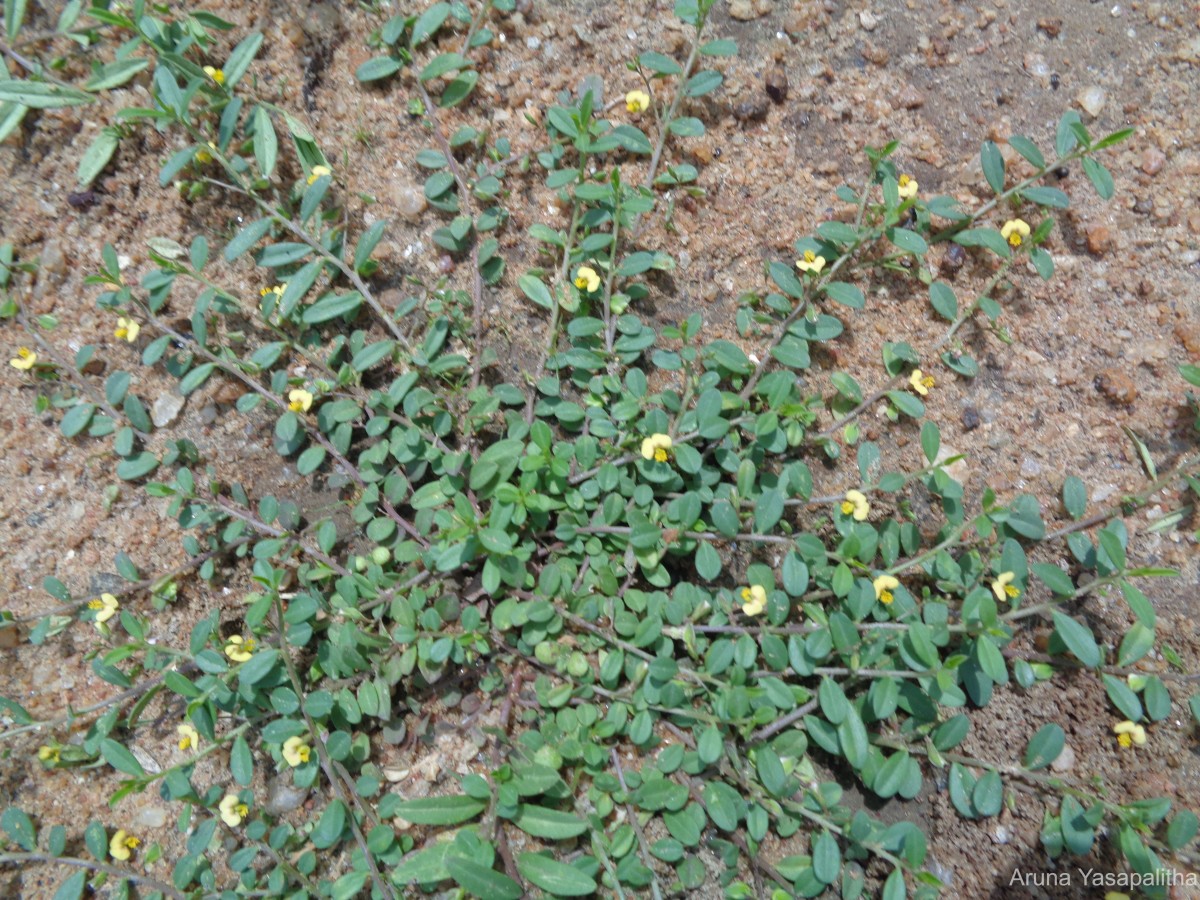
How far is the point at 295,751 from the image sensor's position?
208cm

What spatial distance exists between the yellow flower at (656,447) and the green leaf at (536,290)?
22.4 inches

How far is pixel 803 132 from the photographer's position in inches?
100

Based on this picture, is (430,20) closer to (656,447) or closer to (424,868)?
(656,447)

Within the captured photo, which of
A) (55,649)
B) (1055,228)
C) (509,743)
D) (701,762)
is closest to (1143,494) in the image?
(1055,228)

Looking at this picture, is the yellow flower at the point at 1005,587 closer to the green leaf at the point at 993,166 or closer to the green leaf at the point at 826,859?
the green leaf at the point at 826,859

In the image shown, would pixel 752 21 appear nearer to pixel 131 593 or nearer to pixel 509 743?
pixel 509 743

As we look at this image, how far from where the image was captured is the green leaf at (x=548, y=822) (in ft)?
6.50

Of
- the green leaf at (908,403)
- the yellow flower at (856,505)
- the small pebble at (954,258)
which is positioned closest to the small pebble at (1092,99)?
the small pebble at (954,258)

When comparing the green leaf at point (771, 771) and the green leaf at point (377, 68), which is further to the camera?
the green leaf at point (377, 68)

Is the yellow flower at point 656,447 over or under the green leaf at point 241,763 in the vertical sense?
over

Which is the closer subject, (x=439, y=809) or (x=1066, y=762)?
(x=439, y=809)

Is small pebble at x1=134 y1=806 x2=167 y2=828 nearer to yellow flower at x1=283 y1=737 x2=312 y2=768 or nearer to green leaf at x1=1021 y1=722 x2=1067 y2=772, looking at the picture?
yellow flower at x1=283 y1=737 x2=312 y2=768

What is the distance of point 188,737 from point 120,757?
0.17 metres

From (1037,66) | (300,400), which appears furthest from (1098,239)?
(300,400)
